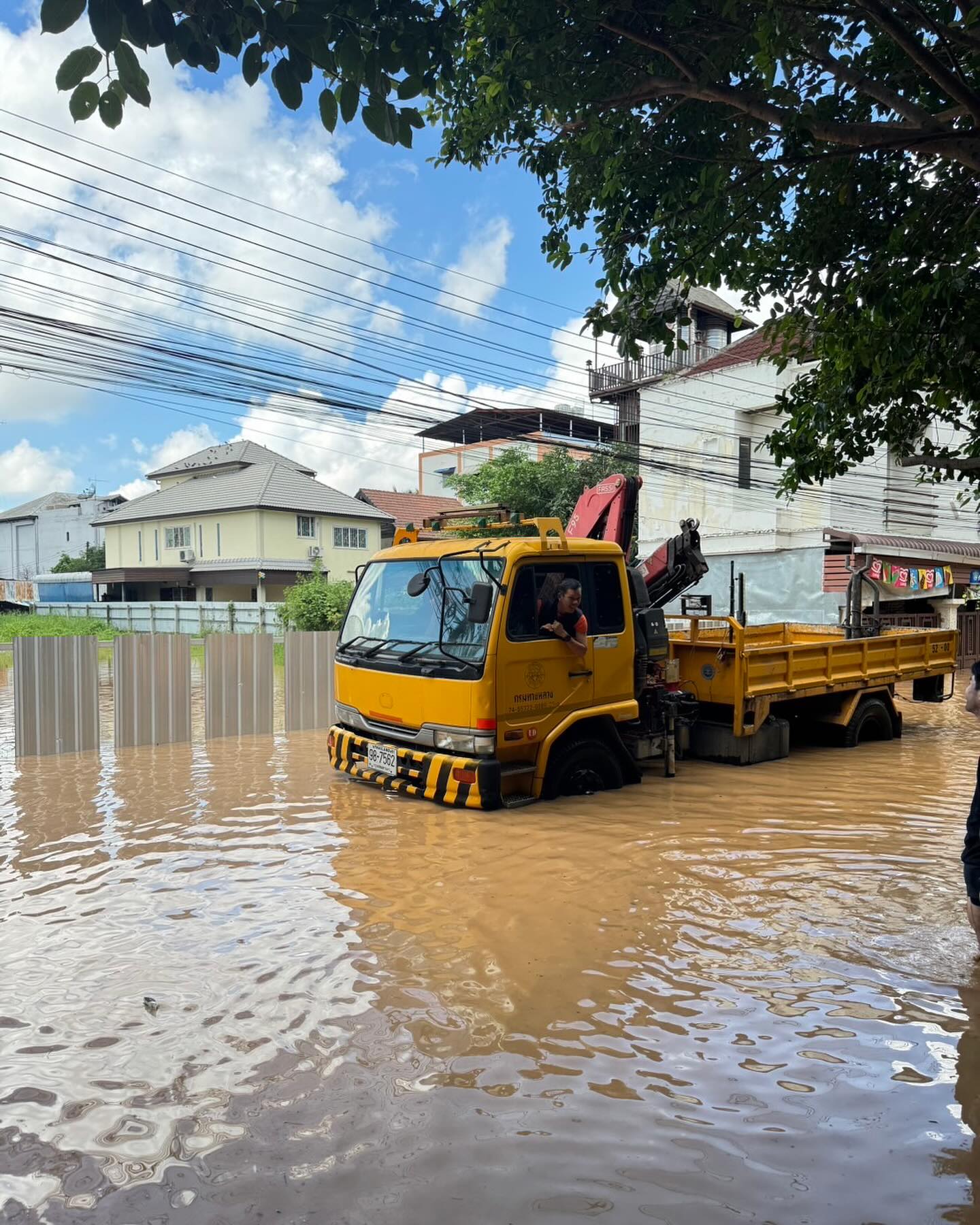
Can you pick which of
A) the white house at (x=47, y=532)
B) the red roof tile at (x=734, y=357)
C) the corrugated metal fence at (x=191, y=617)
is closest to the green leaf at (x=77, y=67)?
the red roof tile at (x=734, y=357)

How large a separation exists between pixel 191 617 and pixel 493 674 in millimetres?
25585

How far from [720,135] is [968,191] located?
1948 mm

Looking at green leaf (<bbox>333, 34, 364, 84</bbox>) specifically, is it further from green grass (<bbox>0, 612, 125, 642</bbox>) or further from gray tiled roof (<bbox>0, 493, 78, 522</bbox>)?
gray tiled roof (<bbox>0, 493, 78, 522</bbox>)

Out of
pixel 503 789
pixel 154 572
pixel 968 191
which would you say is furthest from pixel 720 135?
pixel 154 572

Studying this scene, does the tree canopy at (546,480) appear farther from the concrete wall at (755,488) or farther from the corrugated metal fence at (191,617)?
the corrugated metal fence at (191,617)

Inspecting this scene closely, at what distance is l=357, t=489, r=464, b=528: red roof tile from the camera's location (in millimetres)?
47812

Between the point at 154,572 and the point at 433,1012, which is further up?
the point at 154,572

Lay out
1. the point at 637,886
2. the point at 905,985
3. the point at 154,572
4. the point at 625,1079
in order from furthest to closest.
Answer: the point at 154,572, the point at 637,886, the point at 905,985, the point at 625,1079

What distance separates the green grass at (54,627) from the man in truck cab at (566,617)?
71.8 feet

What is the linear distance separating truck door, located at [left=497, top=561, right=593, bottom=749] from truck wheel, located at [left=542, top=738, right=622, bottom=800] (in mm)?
353

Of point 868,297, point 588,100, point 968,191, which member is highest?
point 588,100

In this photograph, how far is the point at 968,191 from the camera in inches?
267

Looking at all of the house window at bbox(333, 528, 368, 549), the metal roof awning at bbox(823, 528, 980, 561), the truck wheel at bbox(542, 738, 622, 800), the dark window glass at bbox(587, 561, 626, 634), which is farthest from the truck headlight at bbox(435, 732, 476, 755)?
the house window at bbox(333, 528, 368, 549)

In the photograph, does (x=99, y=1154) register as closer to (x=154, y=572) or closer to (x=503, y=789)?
(x=503, y=789)
